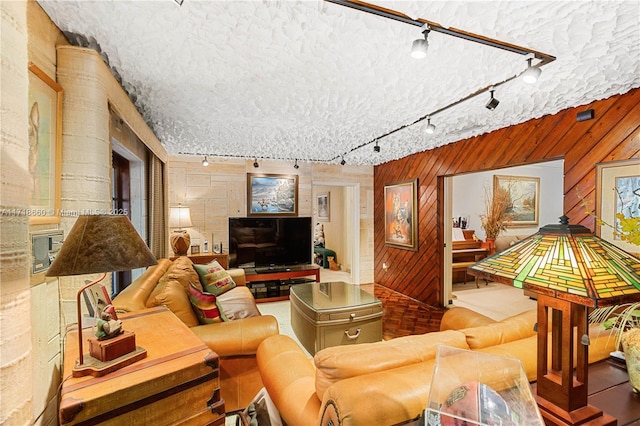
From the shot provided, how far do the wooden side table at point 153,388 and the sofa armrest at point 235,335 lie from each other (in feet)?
1.90

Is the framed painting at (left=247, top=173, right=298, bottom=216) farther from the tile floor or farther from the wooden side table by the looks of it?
the wooden side table

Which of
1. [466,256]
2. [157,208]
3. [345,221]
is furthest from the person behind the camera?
[345,221]

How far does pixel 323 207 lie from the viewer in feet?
27.8

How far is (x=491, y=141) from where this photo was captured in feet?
11.8

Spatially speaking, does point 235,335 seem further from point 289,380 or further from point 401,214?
point 401,214

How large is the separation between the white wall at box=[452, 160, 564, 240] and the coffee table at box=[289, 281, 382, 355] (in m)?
4.75

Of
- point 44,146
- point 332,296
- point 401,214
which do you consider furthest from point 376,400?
point 401,214

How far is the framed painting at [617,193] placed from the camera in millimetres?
2359

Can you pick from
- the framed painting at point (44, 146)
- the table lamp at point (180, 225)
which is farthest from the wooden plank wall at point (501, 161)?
the framed painting at point (44, 146)

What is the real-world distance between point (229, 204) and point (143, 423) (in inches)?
169

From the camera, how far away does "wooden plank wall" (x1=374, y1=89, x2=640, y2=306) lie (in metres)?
2.50

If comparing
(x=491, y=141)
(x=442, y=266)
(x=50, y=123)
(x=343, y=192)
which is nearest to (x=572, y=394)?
(x=50, y=123)

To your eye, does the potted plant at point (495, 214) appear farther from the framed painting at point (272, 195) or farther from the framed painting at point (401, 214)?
the framed painting at point (272, 195)

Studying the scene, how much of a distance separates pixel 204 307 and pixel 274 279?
271 cm
